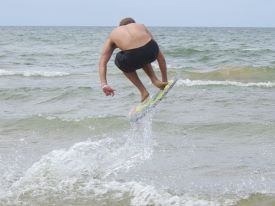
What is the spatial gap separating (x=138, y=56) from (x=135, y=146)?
2.39 m

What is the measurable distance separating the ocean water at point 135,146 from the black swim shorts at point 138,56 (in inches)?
54.4

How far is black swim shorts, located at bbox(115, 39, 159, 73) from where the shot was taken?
6.48 metres

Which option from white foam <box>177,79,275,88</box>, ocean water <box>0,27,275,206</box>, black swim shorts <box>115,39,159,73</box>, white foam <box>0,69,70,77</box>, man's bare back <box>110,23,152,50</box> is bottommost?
white foam <box>0,69,70,77</box>

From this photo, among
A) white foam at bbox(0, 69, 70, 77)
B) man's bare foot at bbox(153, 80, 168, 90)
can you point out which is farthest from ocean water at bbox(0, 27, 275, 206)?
white foam at bbox(0, 69, 70, 77)

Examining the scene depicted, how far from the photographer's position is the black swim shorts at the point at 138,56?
21.2 feet

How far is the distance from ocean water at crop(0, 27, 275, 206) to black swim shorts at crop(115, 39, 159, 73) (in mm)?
1382

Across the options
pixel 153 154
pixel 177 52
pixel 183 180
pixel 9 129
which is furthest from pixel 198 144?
pixel 177 52

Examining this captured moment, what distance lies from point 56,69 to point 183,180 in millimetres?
16583

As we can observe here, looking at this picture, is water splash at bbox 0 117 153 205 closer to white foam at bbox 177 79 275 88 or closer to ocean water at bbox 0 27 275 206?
ocean water at bbox 0 27 275 206

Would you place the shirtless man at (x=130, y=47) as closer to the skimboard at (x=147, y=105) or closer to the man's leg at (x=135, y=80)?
the man's leg at (x=135, y=80)

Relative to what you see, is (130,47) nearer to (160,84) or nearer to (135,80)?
(135,80)

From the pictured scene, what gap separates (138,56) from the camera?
650 centimetres

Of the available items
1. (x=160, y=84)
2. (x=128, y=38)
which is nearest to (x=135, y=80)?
(x=160, y=84)

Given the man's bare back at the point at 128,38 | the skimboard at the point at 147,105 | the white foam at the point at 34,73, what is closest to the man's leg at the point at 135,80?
the skimboard at the point at 147,105
